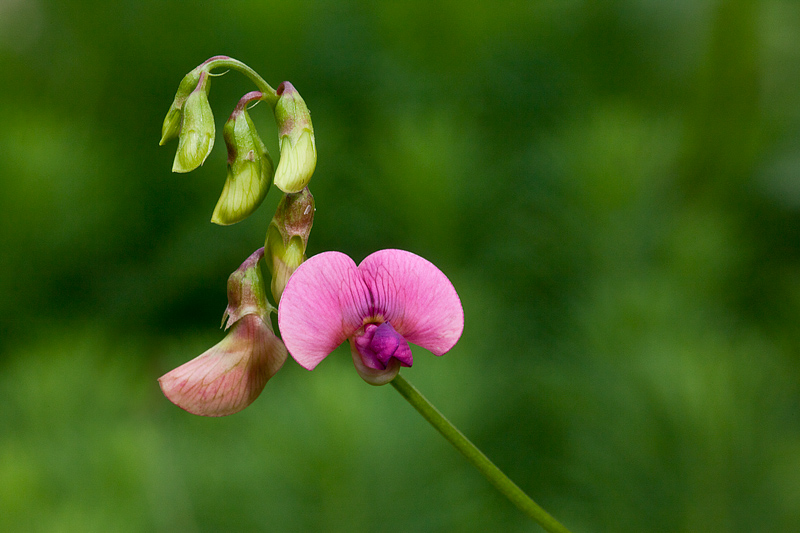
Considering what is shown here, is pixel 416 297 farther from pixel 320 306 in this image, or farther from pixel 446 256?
pixel 446 256

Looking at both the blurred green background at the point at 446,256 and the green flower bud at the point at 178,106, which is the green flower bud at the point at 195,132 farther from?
the blurred green background at the point at 446,256

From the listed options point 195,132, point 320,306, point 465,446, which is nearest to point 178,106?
point 195,132

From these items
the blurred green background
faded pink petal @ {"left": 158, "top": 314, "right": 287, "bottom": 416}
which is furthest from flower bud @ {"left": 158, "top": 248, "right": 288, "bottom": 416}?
the blurred green background

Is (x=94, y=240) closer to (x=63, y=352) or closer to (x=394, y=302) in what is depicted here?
(x=63, y=352)

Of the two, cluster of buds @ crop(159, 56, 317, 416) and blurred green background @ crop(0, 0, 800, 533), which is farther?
blurred green background @ crop(0, 0, 800, 533)

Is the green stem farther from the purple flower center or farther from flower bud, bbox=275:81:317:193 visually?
the purple flower center

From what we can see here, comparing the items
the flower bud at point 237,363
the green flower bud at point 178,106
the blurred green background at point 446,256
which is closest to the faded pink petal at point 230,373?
the flower bud at point 237,363
